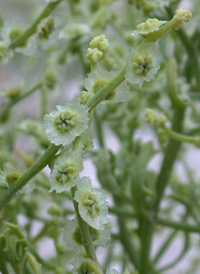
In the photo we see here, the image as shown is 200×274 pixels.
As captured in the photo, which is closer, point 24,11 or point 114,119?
point 114,119

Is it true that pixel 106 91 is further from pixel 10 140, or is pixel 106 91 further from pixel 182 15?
pixel 10 140

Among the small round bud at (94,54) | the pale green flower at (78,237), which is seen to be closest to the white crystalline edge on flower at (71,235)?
the pale green flower at (78,237)

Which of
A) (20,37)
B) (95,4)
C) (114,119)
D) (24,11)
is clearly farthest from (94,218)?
(24,11)

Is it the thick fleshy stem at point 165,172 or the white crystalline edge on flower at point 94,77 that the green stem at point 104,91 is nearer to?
the white crystalline edge on flower at point 94,77

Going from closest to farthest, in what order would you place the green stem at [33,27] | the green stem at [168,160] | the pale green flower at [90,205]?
1. the pale green flower at [90,205]
2. the green stem at [33,27]
3. the green stem at [168,160]

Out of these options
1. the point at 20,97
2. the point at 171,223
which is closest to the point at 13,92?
the point at 20,97

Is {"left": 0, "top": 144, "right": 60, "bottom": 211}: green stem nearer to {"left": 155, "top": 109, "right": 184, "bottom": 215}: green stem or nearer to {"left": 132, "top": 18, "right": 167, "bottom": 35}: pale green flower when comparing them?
{"left": 132, "top": 18, "right": 167, "bottom": 35}: pale green flower

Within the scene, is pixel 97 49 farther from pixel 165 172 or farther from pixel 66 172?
Result: pixel 165 172
